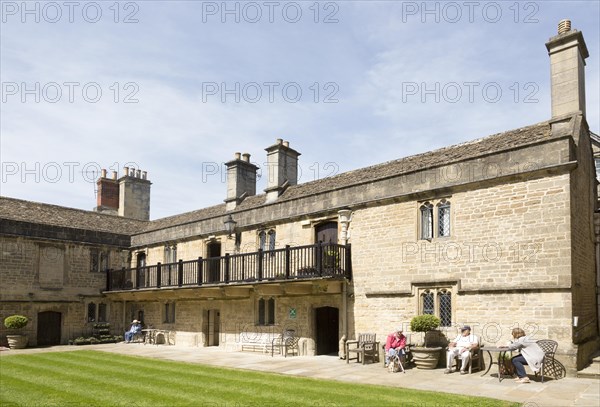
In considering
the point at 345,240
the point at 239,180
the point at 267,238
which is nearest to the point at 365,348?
the point at 345,240

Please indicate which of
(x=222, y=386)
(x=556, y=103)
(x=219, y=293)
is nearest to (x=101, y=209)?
(x=219, y=293)

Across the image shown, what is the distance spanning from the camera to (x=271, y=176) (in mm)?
22625

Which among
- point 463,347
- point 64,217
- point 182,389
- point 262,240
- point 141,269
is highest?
point 64,217

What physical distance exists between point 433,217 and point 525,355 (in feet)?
16.0

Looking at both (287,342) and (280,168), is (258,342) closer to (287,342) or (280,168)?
(287,342)

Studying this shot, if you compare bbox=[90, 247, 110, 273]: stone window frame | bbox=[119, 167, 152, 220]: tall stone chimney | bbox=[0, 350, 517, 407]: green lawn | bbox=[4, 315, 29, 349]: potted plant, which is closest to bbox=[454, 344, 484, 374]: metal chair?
bbox=[0, 350, 517, 407]: green lawn

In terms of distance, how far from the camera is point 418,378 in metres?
12.4

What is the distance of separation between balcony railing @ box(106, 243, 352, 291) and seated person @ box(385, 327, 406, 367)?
3111 mm

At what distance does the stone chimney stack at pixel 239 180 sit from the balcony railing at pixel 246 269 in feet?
10.6

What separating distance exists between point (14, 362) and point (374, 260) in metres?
11.9

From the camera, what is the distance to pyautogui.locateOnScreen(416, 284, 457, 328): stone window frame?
14.4 meters

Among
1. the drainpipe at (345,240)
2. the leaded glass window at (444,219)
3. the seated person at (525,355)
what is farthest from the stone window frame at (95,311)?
the seated person at (525,355)

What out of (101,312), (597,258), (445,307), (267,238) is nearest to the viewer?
(445,307)

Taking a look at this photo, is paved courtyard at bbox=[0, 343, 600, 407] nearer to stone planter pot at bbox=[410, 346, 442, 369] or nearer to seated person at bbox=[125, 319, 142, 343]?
stone planter pot at bbox=[410, 346, 442, 369]
